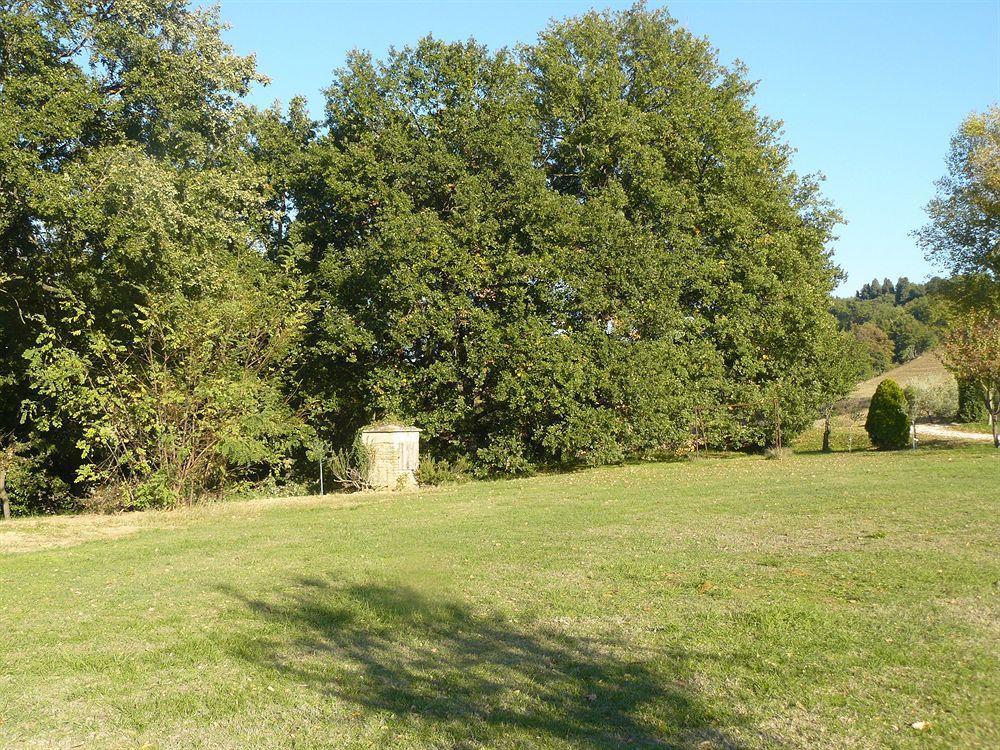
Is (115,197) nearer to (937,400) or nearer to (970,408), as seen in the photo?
(970,408)

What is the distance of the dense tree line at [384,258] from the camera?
1590 centimetres

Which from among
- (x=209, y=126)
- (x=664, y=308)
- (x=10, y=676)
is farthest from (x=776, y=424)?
(x=10, y=676)

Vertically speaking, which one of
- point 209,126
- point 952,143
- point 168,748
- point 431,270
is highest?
point 952,143

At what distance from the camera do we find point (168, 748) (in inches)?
174

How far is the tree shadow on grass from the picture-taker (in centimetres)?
451

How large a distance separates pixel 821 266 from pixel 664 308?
8767 mm

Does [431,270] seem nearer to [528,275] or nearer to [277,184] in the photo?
[528,275]

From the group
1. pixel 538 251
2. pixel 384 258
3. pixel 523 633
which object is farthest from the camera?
pixel 538 251

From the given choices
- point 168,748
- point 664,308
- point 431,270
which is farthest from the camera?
point 664,308

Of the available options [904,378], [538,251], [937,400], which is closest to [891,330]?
[904,378]

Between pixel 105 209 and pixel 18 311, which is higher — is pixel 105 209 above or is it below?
above

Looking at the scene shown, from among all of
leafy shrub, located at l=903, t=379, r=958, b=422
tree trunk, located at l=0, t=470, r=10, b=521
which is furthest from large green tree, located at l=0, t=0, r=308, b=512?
leafy shrub, located at l=903, t=379, r=958, b=422

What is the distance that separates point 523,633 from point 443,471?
1351 cm

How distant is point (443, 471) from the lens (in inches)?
779
